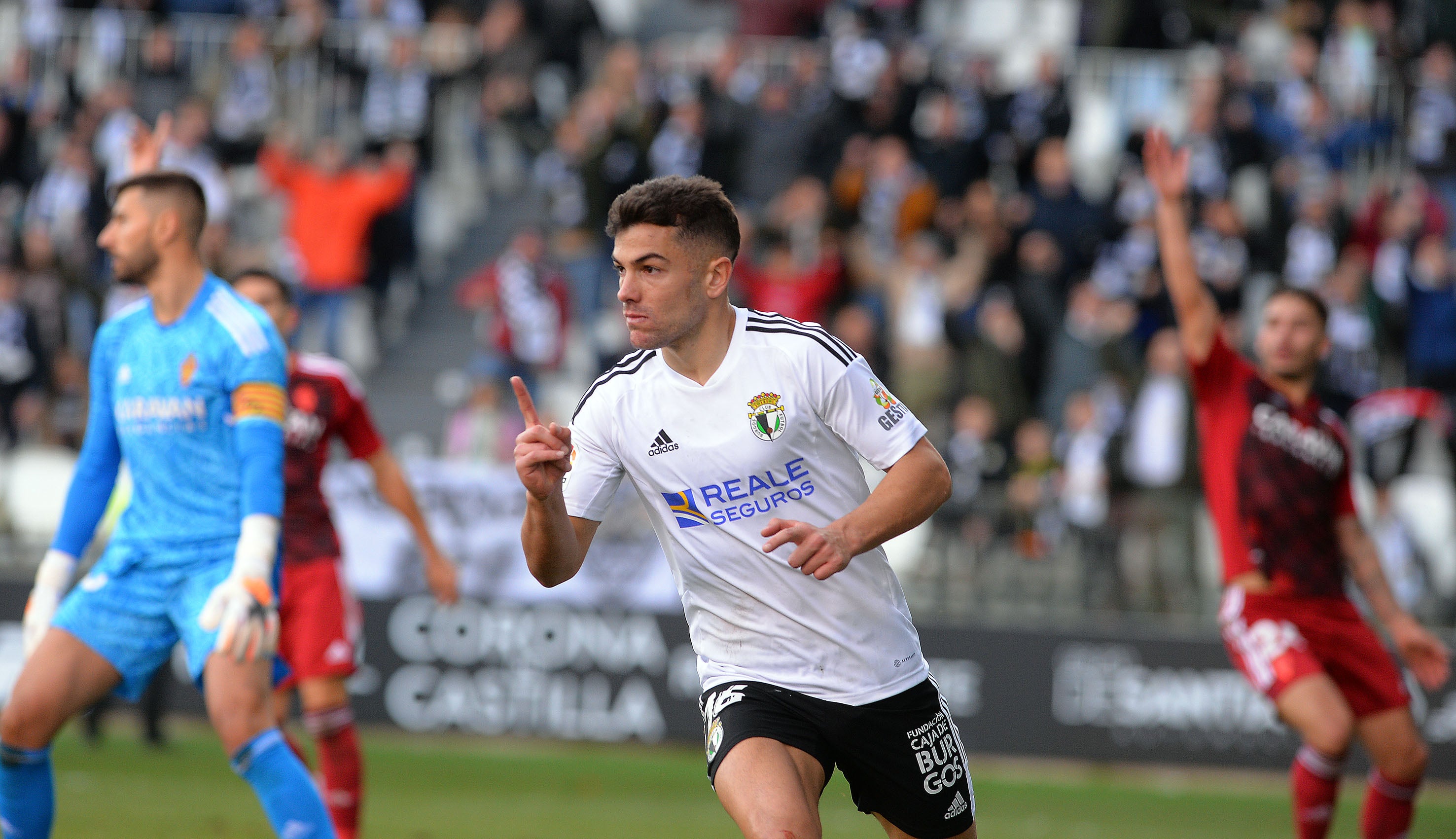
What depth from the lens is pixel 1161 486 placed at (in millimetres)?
13750

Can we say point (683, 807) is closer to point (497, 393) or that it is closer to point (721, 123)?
point (497, 393)

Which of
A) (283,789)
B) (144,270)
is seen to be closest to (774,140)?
(144,270)

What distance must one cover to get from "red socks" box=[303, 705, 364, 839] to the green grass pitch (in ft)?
2.93

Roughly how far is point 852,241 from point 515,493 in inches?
197

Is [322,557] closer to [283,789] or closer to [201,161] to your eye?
[283,789]

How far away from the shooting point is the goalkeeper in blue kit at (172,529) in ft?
19.2

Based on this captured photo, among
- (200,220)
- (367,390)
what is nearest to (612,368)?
(200,220)

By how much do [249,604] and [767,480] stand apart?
6.28 ft

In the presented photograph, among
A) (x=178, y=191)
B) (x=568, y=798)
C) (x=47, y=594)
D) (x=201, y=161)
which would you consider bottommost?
(x=568, y=798)

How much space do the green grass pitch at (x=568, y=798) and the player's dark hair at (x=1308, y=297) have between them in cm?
358

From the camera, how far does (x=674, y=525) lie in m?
5.37

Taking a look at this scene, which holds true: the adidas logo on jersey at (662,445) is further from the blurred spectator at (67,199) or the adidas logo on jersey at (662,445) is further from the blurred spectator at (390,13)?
the blurred spectator at (390,13)

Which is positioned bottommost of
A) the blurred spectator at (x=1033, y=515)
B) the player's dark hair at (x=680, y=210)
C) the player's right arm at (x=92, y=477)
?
the blurred spectator at (x=1033, y=515)

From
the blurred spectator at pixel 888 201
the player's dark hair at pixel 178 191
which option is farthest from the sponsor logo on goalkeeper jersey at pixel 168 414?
the blurred spectator at pixel 888 201
